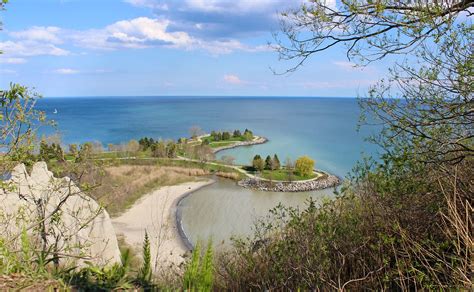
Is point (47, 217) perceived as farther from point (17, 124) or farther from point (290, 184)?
point (290, 184)

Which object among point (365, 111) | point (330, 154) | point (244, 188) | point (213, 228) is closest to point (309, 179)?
point (244, 188)

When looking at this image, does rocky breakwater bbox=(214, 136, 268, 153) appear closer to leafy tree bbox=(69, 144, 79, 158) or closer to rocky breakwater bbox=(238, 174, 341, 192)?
rocky breakwater bbox=(238, 174, 341, 192)

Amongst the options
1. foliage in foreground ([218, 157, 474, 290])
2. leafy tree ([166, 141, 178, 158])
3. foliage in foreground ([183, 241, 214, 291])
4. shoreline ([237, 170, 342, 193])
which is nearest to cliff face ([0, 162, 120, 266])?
foliage in foreground ([183, 241, 214, 291])

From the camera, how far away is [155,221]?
77.5 feet

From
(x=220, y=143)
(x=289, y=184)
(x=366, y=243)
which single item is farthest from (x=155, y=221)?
(x=220, y=143)

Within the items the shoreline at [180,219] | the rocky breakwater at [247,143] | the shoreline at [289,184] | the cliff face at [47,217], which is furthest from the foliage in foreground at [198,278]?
the rocky breakwater at [247,143]

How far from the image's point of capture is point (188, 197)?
30672 millimetres

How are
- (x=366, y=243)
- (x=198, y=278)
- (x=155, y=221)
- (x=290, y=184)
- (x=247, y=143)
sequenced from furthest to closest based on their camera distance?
(x=247, y=143) < (x=290, y=184) < (x=155, y=221) < (x=366, y=243) < (x=198, y=278)

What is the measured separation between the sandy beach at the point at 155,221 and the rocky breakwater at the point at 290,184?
498cm

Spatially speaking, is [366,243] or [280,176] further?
[280,176]

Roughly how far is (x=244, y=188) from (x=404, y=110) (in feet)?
102

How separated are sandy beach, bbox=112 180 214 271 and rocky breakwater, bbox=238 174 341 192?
4.98m

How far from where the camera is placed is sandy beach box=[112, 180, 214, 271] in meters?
17.8

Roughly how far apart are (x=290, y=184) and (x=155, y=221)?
56.3 ft
